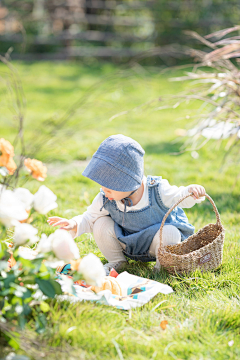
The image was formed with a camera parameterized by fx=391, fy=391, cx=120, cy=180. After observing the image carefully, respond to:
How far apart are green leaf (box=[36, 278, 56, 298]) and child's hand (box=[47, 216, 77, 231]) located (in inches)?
24.7

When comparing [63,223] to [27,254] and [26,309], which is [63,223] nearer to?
[27,254]

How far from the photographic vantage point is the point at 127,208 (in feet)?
7.04

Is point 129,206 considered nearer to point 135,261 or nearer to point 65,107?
point 135,261

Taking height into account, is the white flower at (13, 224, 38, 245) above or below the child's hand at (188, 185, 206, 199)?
above

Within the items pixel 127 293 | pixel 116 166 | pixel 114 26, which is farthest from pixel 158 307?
pixel 114 26

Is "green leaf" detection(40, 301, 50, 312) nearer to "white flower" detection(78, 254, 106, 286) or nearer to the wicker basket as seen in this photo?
"white flower" detection(78, 254, 106, 286)

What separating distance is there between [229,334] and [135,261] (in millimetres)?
872

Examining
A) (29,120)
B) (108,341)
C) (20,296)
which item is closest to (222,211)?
(108,341)

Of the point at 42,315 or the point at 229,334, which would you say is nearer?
the point at 42,315

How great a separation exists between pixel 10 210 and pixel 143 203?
967mm

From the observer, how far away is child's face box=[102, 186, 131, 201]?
6.61 ft

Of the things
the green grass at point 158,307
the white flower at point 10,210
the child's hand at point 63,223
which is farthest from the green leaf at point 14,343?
the child's hand at point 63,223

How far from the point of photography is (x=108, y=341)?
4.70 ft

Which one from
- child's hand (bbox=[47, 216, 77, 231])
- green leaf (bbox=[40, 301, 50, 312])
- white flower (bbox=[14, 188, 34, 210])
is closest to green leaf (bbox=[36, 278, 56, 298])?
green leaf (bbox=[40, 301, 50, 312])
